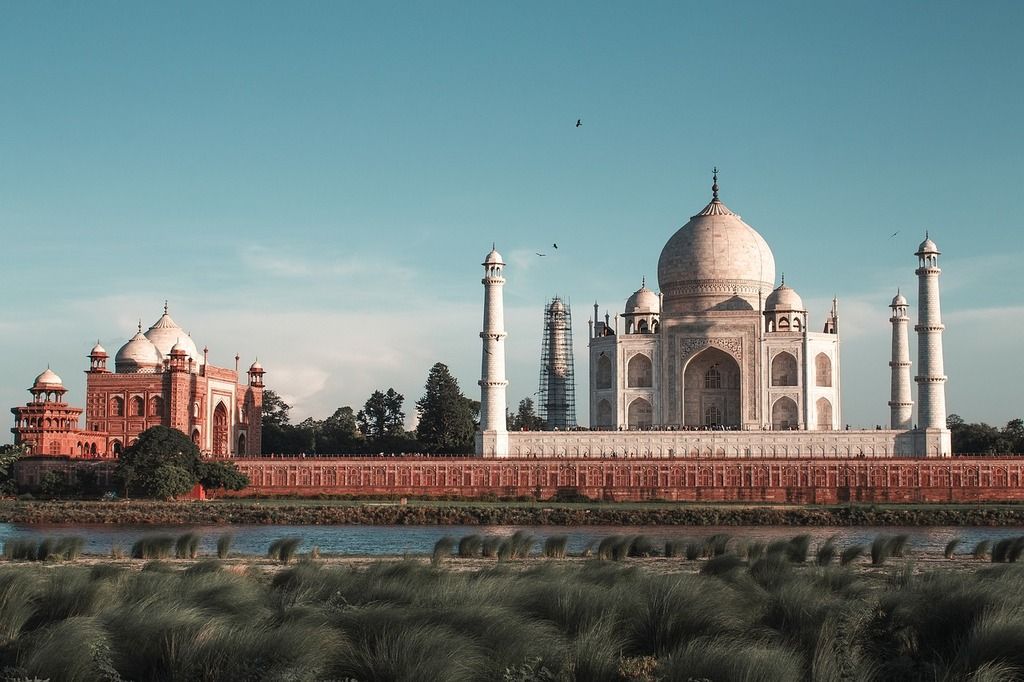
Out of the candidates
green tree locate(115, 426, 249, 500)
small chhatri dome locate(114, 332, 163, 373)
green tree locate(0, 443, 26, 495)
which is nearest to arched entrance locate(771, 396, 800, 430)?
green tree locate(115, 426, 249, 500)

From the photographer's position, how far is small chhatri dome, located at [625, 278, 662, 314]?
197ft

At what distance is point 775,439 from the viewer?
52.1 metres

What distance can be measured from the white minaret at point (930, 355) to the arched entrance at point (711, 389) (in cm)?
839

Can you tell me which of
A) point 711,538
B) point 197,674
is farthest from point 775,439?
point 197,674

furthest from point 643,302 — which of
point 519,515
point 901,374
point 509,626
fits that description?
point 509,626

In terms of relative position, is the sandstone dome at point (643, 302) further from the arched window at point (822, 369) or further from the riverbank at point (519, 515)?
the riverbank at point (519, 515)

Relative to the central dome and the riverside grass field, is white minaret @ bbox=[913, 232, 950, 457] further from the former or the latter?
the riverside grass field

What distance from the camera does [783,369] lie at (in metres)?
55.9

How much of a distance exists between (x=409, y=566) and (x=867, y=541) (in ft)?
59.9

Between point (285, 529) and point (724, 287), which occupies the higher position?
point (724, 287)

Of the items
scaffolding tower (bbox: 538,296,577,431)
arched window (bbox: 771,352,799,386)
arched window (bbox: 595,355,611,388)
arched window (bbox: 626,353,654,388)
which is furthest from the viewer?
scaffolding tower (bbox: 538,296,577,431)

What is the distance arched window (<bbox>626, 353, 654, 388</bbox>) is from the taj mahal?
0.04 m

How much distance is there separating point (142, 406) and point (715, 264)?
90.5 feet

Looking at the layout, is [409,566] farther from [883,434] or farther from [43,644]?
[883,434]
